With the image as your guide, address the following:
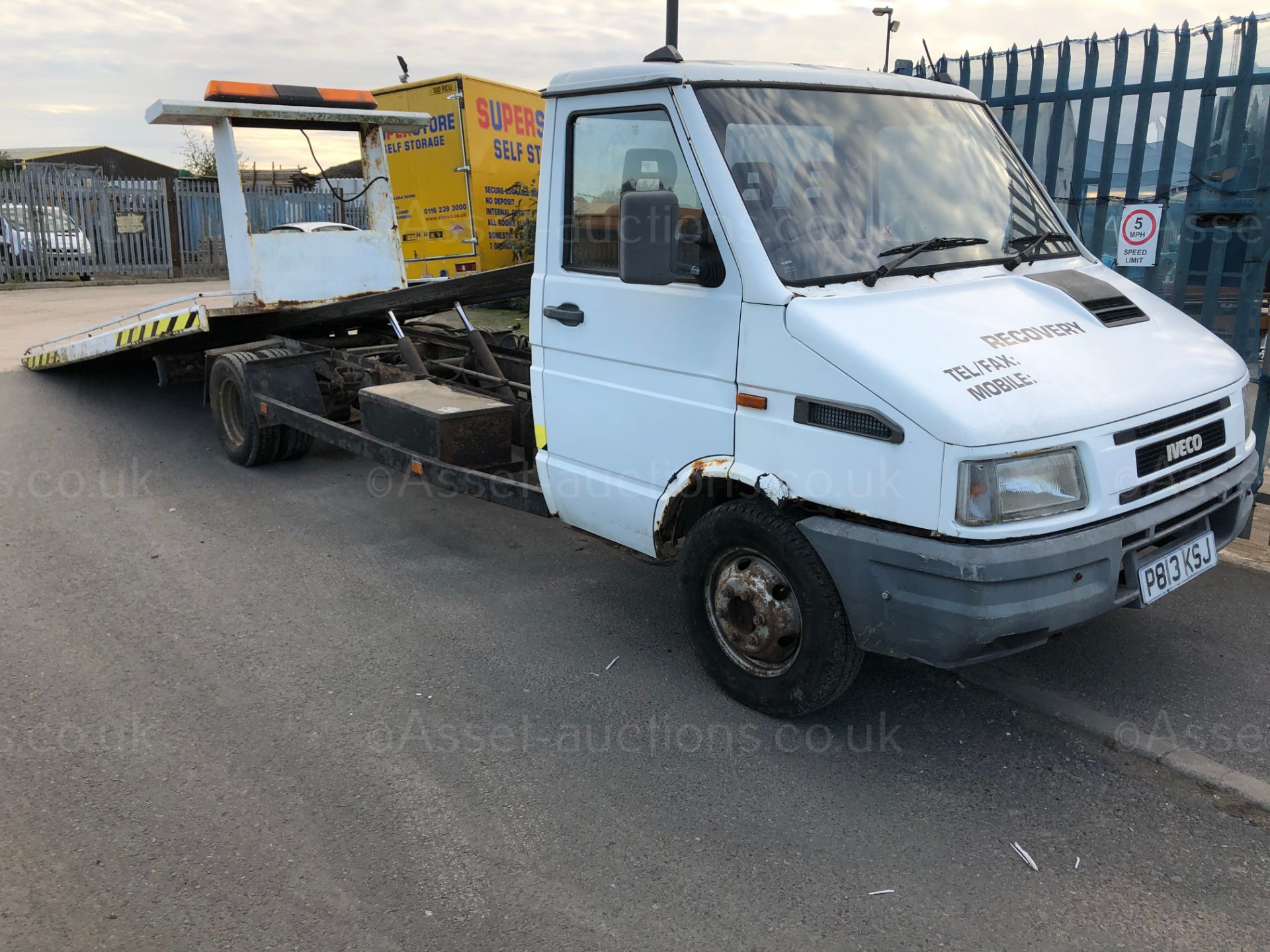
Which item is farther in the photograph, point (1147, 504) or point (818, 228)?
point (818, 228)

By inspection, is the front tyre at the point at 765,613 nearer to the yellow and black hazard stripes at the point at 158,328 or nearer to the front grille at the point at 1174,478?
the front grille at the point at 1174,478

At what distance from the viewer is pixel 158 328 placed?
744 cm

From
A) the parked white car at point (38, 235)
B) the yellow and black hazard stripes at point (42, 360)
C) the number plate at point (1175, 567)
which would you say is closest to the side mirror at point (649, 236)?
the number plate at point (1175, 567)

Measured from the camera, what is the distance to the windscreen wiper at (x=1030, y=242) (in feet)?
13.4

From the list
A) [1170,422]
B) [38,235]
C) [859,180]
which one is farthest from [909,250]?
[38,235]

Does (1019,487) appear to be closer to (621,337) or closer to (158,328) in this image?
(621,337)

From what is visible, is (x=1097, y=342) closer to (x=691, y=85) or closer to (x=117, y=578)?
(x=691, y=85)

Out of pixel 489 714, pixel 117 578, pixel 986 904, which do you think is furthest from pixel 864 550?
pixel 117 578

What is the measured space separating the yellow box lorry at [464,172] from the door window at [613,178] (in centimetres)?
1033

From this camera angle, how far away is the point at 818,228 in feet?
12.4

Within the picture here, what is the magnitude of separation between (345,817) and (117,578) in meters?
2.75

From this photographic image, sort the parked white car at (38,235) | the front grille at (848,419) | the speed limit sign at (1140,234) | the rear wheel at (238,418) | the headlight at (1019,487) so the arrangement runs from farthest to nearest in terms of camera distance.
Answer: the parked white car at (38,235) < the rear wheel at (238,418) < the speed limit sign at (1140,234) < the front grille at (848,419) < the headlight at (1019,487)

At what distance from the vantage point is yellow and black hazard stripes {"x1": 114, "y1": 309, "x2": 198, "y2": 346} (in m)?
7.11

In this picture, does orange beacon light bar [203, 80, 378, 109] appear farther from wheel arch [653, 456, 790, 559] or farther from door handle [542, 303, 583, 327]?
wheel arch [653, 456, 790, 559]
